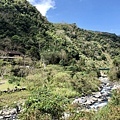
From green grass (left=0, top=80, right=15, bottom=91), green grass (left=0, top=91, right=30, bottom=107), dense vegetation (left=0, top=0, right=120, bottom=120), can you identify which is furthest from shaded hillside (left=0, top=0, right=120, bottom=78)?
green grass (left=0, top=91, right=30, bottom=107)

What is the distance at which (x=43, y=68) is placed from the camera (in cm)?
8675

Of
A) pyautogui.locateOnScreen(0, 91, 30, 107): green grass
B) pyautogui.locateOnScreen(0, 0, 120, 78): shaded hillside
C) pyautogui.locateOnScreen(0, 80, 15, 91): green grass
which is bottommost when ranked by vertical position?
pyautogui.locateOnScreen(0, 91, 30, 107): green grass

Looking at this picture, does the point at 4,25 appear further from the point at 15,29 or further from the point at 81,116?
the point at 81,116

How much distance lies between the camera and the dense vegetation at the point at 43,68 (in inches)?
Answer: 1065

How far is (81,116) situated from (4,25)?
96.4m

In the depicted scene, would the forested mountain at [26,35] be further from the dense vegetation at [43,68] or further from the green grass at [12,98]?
the green grass at [12,98]

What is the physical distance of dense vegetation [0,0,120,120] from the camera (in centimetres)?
2706

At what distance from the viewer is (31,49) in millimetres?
103812

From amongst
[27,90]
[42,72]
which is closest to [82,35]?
[42,72]

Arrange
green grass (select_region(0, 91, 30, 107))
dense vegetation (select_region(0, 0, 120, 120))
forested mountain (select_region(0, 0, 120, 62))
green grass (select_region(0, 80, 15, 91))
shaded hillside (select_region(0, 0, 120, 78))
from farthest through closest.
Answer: forested mountain (select_region(0, 0, 120, 62))
shaded hillside (select_region(0, 0, 120, 78))
green grass (select_region(0, 80, 15, 91))
green grass (select_region(0, 91, 30, 107))
dense vegetation (select_region(0, 0, 120, 120))

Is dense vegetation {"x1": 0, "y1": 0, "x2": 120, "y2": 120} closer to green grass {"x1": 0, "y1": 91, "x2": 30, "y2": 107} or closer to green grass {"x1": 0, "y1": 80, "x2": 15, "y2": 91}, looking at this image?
green grass {"x1": 0, "y1": 91, "x2": 30, "y2": 107}

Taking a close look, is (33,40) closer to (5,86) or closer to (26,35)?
(26,35)

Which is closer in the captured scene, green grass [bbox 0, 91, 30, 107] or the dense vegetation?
the dense vegetation

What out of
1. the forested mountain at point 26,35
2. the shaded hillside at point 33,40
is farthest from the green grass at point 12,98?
the forested mountain at point 26,35
